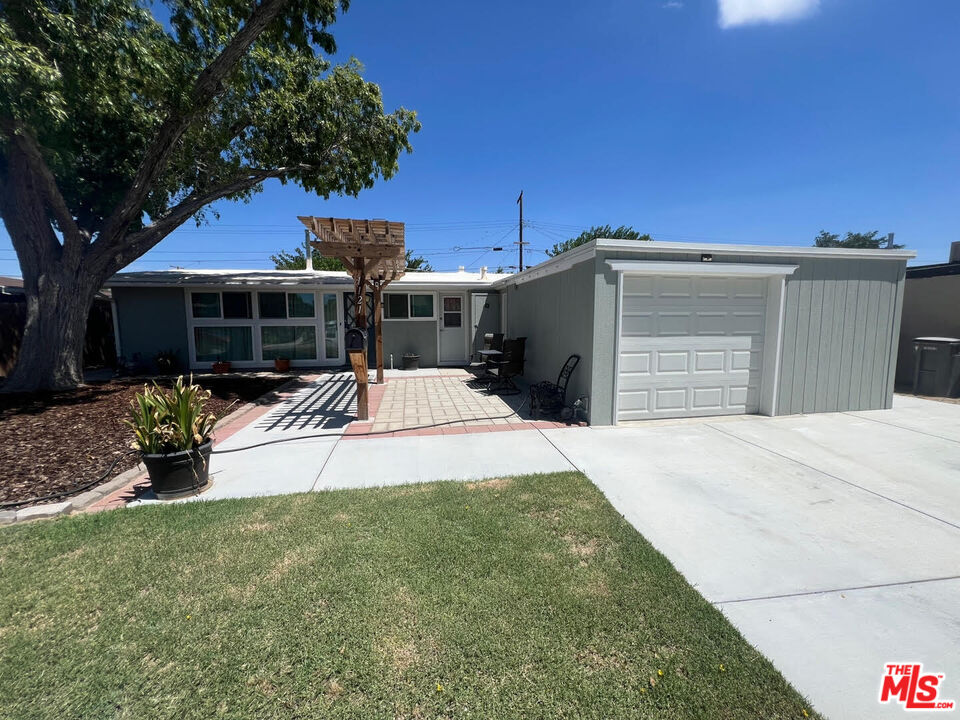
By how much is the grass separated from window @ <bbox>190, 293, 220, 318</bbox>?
9011mm

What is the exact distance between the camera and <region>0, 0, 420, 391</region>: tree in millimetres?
5258

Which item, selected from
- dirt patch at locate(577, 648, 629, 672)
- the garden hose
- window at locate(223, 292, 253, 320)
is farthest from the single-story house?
window at locate(223, 292, 253, 320)

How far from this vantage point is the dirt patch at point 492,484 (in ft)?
12.2

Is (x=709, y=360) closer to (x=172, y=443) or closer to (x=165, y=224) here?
(x=172, y=443)

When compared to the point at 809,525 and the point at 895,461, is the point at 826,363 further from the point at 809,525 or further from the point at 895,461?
the point at 809,525

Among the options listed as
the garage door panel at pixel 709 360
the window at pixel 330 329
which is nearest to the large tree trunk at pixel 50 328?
the window at pixel 330 329

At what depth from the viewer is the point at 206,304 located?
35.4 feet

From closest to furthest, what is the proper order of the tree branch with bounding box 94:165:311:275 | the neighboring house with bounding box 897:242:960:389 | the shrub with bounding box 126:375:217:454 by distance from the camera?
the shrub with bounding box 126:375:217:454 < the tree branch with bounding box 94:165:311:275 < the neighboring house with bounding box 897:242:960:389

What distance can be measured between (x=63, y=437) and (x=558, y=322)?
7.08 m

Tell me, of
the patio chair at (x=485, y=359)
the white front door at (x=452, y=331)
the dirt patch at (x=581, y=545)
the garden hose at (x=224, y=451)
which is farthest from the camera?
the white front door at (x=452, y=331)

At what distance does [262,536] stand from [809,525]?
419 centimetres

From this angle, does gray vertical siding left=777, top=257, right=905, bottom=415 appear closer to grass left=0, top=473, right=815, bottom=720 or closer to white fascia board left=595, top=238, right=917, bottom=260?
white fascia board left=595, top=238, right=917, bottom=260

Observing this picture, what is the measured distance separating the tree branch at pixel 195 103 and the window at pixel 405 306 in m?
5.78

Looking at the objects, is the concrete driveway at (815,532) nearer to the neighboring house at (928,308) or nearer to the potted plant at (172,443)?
the potted plant at (172,443)
